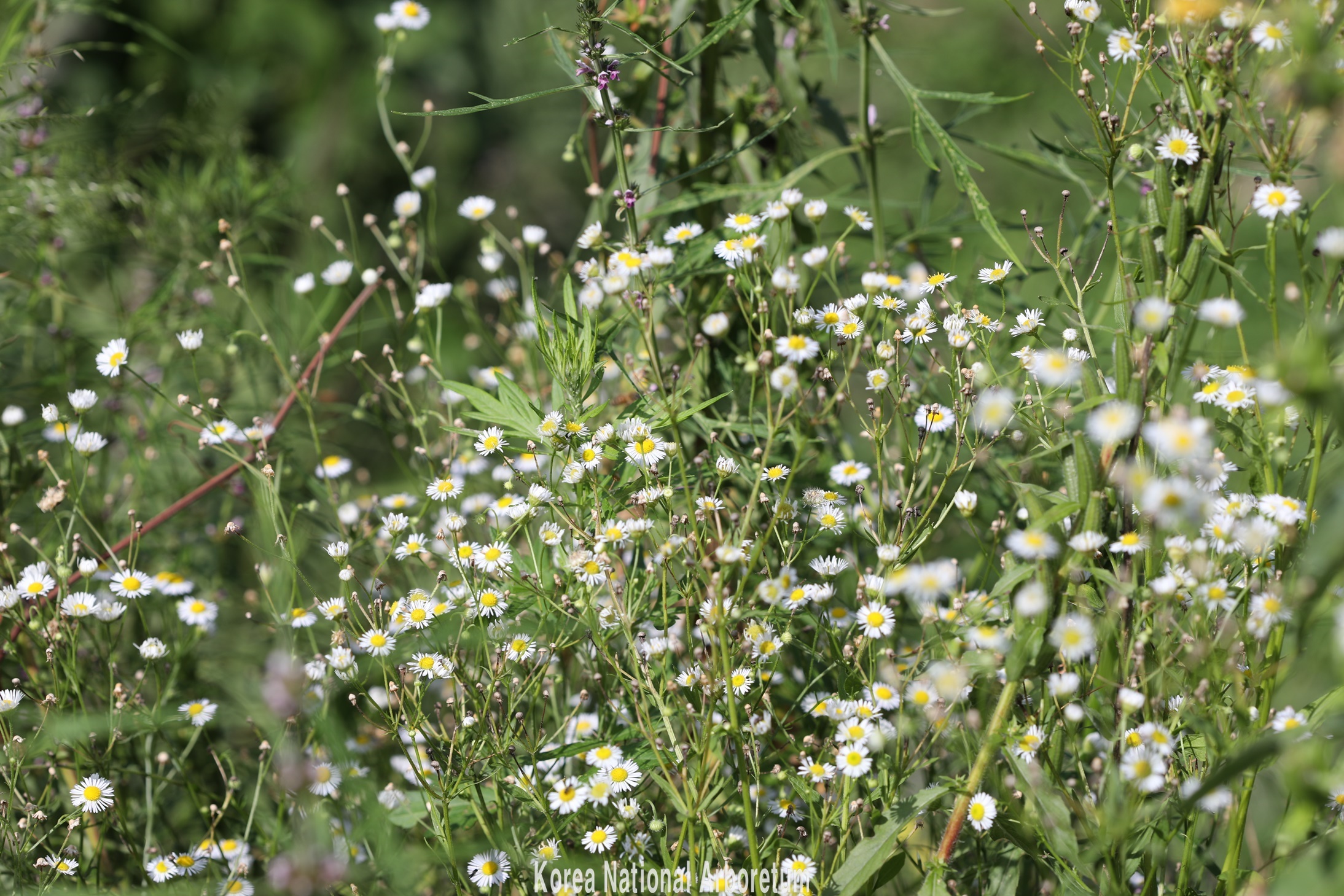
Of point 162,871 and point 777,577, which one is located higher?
point 777,577

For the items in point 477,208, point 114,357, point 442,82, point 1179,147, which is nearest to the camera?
point 1179,147

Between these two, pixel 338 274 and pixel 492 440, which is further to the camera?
pixel 338 274

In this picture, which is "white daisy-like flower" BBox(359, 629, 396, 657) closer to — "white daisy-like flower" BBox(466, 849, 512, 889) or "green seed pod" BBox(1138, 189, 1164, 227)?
"white daisy-like flower" BBox(466, 849, 512, 889)

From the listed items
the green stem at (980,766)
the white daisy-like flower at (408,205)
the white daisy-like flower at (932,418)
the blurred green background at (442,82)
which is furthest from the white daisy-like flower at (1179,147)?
the blurred green background at (442,82)

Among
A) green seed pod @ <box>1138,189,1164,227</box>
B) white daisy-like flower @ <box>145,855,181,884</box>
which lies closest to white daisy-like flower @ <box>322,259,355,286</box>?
white daisy-like flower @ <box>145,855,181,884</box>

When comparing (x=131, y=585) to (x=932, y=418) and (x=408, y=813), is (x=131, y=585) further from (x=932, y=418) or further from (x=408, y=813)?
(x=932, y=418)

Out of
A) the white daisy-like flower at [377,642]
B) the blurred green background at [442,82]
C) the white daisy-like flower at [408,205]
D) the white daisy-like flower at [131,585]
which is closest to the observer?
the white daisy-like flower at [377,642]

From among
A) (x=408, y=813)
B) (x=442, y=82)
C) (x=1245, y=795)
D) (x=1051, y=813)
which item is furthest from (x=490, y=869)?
(x=442, y=82)

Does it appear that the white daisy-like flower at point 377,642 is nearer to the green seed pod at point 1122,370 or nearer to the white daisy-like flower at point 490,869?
the white daisy-like flower at point 490,869

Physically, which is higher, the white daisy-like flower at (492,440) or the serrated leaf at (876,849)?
the white daisy-like flower at (492,440)

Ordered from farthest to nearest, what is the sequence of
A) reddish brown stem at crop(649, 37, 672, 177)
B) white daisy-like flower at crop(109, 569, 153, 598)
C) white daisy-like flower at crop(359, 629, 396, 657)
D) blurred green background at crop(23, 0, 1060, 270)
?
blurred green background at crop(23, 0, 1060, 270) < reddish brown stem at crop(649, 37, 672, 177) < white daisy-like flower at crop(109, 569, 153, 598) < white daisy-like flower at crop(359, 629, 396, 657)

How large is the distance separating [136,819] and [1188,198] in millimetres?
999

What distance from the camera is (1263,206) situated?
632 millimetres

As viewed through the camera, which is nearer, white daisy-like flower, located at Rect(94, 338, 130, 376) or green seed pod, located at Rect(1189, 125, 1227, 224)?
green seed pod, located at Rect(1189, 125, 1227, 224)
